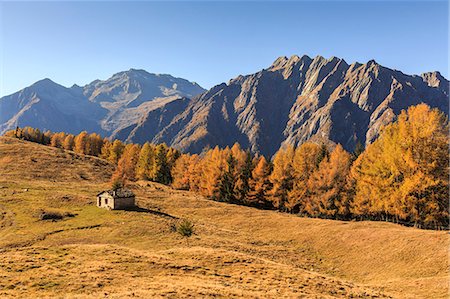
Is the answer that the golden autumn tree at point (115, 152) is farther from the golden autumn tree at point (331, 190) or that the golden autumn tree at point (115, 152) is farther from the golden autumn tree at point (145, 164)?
the golden autumn tree at point (331, 190)

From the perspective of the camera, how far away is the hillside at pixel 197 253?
2783 centimetres

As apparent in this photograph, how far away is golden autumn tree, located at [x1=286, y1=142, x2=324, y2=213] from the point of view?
85.5 m

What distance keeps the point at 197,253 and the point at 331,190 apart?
1935 inches

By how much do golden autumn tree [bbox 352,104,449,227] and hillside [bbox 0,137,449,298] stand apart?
5.72 metres

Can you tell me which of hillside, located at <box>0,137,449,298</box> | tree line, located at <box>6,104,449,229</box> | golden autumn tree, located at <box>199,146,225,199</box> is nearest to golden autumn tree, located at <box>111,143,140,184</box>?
tree line, located at <box>6,104,449,229</box>

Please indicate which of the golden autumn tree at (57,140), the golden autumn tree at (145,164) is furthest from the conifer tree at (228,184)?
the golden autumn tree at (57,140)

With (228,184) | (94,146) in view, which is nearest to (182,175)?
(228,184)

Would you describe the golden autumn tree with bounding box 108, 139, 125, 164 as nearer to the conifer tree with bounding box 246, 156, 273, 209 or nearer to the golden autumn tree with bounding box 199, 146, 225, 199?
the golden autumn tree with bounding box 199, 146, 225, 199

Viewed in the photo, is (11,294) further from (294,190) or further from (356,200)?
(294,190)

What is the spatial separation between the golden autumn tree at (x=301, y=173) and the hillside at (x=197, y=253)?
13.1 m

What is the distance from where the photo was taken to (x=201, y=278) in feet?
101

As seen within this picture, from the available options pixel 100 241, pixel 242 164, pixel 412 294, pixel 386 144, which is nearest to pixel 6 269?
pixel 100 241

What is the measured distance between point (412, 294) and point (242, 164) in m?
76.0

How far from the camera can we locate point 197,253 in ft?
129
